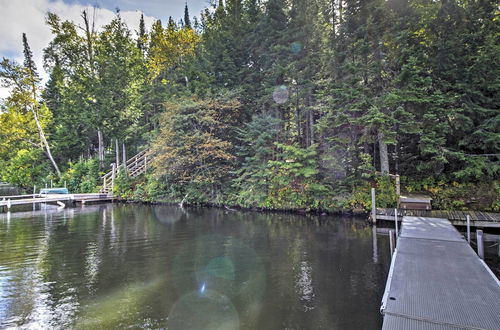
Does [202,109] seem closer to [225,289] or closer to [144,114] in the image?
[144,114]

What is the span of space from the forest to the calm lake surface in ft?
13.0

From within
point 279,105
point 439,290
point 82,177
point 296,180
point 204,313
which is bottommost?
point 204,313

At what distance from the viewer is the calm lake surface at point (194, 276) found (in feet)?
15.1

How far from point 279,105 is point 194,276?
12174mm

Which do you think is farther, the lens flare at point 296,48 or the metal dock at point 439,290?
the lens flare at point 296,48

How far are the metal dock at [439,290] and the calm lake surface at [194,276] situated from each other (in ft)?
2.84

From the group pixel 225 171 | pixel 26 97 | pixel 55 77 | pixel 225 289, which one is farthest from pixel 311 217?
pixel 55 77

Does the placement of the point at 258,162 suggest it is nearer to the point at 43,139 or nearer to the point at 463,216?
the point at 463,216

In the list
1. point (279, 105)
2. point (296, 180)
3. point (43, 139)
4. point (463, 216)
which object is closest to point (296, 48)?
point (279, 105)

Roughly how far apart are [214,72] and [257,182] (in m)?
8.87

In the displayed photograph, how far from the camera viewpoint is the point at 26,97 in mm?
22297

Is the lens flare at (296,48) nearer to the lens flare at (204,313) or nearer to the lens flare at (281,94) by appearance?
the lens flare at (281,94)

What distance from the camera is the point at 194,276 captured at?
253 inches

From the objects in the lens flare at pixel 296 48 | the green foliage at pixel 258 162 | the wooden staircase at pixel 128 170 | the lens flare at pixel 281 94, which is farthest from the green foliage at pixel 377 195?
the wooden staircase at pixel 128 170
